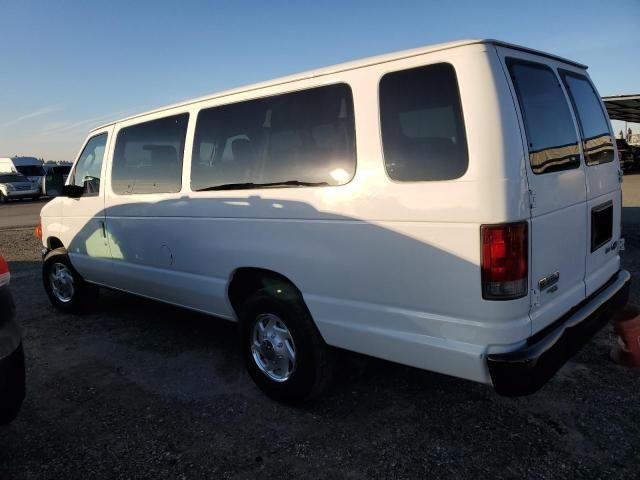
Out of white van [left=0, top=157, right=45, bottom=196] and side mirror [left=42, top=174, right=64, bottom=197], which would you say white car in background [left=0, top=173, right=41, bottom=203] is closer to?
white van [left=0, top=157, right=45, bottom=196]

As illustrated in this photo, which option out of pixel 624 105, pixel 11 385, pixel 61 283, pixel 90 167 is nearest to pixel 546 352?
pixel 11 385

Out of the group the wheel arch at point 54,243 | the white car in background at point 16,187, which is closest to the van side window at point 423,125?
the wheel arch at point 54,243

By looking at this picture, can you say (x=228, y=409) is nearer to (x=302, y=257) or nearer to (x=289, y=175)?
(x=302, y=257)

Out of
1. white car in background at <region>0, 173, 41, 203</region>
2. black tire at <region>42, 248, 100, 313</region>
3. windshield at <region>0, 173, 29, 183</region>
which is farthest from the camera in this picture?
windshield at <region>0, 173, 29, 183</region>

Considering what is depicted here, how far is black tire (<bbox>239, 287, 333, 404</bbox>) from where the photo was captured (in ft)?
10.1

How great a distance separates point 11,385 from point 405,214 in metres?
2.29

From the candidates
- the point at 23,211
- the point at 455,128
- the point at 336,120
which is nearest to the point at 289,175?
the point at 336,120

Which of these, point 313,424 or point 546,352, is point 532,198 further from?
point 313,424

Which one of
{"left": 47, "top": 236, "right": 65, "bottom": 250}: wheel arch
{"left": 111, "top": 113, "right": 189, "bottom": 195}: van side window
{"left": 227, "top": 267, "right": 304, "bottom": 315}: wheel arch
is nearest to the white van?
{"left": 47, "top": 236, "right": 65, "bottom": 250}: wheel arch

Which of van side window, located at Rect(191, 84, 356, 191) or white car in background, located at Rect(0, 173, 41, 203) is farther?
white car in background, located at Rect(0, 173, 41, 203)

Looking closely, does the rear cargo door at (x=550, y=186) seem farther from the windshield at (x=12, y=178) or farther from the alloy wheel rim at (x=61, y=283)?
the windshield at (x=12, y=178)

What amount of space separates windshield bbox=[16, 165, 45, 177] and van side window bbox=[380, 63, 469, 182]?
2984 centimetres

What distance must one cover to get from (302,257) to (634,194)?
14778 millimetres

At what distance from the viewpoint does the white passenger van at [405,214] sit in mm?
2355
